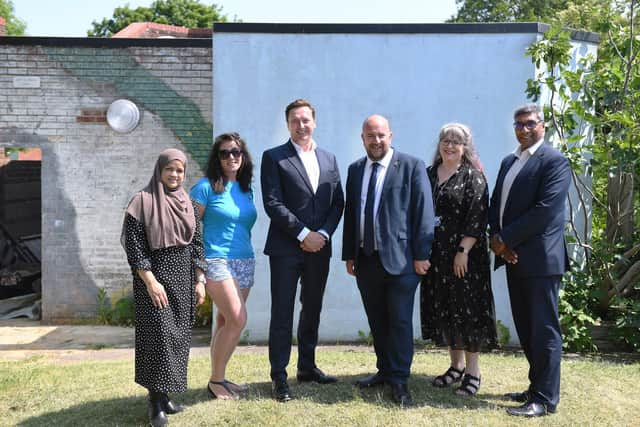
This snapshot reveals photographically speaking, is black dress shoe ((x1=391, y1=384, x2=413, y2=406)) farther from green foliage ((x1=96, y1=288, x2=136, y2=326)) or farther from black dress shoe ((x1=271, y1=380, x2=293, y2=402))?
green foliage ((x1=96, y1=288, x2=136, y2=326))

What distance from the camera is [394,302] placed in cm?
410

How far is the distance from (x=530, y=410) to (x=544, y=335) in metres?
0.47

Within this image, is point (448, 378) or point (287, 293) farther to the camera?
point (448, 378)

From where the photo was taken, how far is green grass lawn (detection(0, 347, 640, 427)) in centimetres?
388

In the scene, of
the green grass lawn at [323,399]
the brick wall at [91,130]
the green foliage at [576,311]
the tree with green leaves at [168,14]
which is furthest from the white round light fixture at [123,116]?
the tree with green leaves at [168,14]

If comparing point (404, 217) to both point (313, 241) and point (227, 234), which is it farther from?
point (227, 234)

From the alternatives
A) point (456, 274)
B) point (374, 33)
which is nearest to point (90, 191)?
point (374, 33)

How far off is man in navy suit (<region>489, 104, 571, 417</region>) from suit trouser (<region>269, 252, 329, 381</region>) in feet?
3.93

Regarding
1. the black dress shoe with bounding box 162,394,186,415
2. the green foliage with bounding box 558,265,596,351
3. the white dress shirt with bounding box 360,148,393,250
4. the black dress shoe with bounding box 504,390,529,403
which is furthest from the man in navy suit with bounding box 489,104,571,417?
the black dress shoe with bounding box 162,394,186,415

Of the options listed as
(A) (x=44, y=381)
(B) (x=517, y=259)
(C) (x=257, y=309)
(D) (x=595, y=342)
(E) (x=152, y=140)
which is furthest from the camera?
(E) (x=152, y=140)

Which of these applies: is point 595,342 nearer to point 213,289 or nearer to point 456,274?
point 456,274

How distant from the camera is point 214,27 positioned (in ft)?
20.9

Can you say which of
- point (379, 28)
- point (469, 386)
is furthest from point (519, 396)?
point (379, 28)

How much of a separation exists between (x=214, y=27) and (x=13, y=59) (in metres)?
2.82
